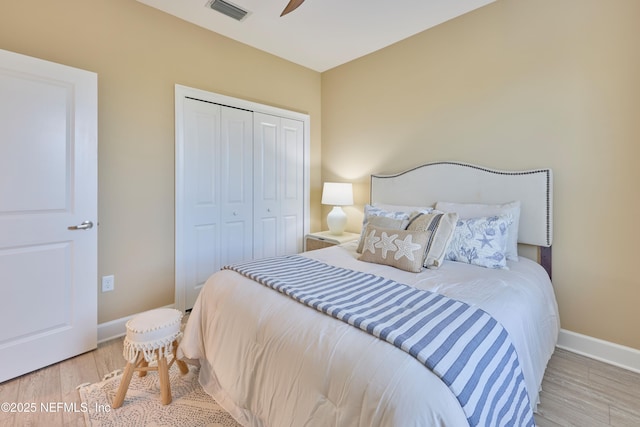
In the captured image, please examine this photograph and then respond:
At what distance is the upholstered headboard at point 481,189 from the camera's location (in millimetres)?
2227

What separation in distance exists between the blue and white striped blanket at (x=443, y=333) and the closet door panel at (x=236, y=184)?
1612mm

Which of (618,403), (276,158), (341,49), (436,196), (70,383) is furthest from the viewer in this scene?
(276,158)

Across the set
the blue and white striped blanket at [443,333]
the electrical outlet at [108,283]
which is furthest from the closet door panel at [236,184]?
the blue and white striped blanket at [443,333]

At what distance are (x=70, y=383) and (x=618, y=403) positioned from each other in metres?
3.13

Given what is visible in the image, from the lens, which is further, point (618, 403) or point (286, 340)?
point (618, 403)

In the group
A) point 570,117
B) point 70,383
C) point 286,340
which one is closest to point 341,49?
point 570,117

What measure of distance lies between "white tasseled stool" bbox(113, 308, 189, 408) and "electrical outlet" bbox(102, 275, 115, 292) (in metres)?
0.90

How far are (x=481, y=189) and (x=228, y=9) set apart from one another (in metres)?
2.57

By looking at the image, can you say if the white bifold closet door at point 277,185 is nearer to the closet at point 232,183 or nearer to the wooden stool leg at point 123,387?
the closet at point 232,183

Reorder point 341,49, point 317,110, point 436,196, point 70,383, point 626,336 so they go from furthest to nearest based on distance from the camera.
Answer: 1. point 317,110
2. point 341,49
3. point 436,196
4. point 626,336
5. point 70,383

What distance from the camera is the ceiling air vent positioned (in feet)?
8.12

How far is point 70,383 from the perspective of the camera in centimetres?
185

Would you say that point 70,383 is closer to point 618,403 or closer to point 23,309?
point 23,309

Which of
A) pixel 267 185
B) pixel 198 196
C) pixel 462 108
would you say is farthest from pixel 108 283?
pixel 462 108
